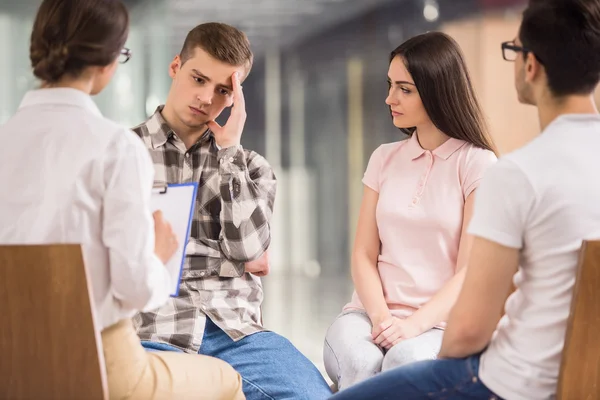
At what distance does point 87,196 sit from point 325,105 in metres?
2.89

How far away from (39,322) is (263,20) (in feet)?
9.85

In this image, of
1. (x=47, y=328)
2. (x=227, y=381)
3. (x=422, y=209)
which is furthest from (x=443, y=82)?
(x=47, y=328)

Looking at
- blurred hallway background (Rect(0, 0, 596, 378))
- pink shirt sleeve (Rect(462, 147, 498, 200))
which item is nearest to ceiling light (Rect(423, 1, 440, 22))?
blurred hallway background (Rect(0, 0, 596, 378))

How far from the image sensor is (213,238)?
2502 mm

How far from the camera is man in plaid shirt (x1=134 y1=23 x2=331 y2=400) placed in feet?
7.73

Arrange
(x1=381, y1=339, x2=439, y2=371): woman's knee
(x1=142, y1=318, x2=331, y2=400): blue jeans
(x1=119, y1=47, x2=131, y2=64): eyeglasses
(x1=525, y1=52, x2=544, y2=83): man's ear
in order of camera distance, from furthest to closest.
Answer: (x1=142, y1=318, x2=331, y2=400): blue jeans < (x1=381, y1=339, x2=439, y2=371): woman's knee < (x1=119, y1=47, x2=131, y2=64): eyeglasses < (x1=525, y1=52, x2=544, y2=83): man's ear

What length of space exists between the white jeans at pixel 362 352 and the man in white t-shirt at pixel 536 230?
576 mm

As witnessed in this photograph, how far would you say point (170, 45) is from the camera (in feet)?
13.7

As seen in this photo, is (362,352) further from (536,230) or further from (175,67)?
(175,67)

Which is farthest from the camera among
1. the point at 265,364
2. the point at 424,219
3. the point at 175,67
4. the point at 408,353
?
the point at 175,67

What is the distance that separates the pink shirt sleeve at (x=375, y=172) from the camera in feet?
8.64

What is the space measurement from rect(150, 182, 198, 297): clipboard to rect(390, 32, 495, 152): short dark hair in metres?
0.92

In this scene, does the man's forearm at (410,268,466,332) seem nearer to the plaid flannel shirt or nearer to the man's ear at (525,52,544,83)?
the plaid flannel shirt

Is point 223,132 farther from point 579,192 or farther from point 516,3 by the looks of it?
point 516,3
